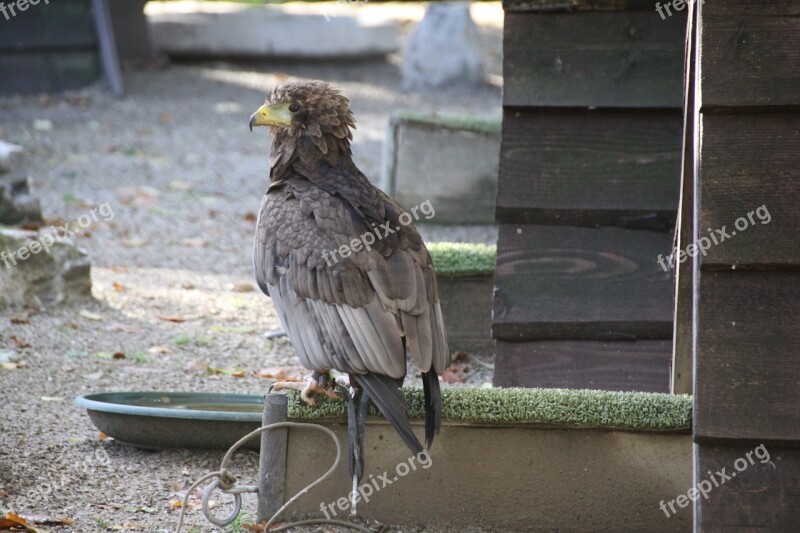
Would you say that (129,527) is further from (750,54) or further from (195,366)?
(750,54)

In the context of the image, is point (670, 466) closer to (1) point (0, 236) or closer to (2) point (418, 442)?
(2) point (418, 442)

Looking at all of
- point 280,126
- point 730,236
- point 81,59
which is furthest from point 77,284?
point 81,59

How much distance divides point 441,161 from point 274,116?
442cm

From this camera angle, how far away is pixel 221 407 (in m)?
4.25

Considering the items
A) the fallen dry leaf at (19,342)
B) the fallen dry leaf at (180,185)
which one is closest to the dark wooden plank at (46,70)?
the fallen dry leaf at (180,185)

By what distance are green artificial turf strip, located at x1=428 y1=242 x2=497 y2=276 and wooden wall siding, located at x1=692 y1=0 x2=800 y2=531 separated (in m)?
2.53

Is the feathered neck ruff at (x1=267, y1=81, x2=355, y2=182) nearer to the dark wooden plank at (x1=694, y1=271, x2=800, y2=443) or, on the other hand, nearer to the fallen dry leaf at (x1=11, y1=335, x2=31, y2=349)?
the dark wooden plank at (x1=694, y1=271, x2=800, y2=443)

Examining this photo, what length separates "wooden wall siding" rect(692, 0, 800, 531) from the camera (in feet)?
9.16

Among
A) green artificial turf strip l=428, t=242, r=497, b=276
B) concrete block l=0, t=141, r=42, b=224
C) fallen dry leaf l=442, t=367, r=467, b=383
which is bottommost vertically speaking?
fallen dry leaf l=442, t=367, r=467, b=383

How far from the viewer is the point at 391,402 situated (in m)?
3.22

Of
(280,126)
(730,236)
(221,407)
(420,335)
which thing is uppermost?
(280,126)

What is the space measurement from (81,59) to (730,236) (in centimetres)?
1059

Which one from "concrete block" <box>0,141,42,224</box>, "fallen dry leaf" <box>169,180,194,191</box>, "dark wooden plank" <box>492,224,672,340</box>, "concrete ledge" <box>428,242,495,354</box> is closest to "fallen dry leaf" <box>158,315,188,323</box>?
"concrete ledge" <box>428,242,495,354</box>

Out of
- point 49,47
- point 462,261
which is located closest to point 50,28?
point 49,47
